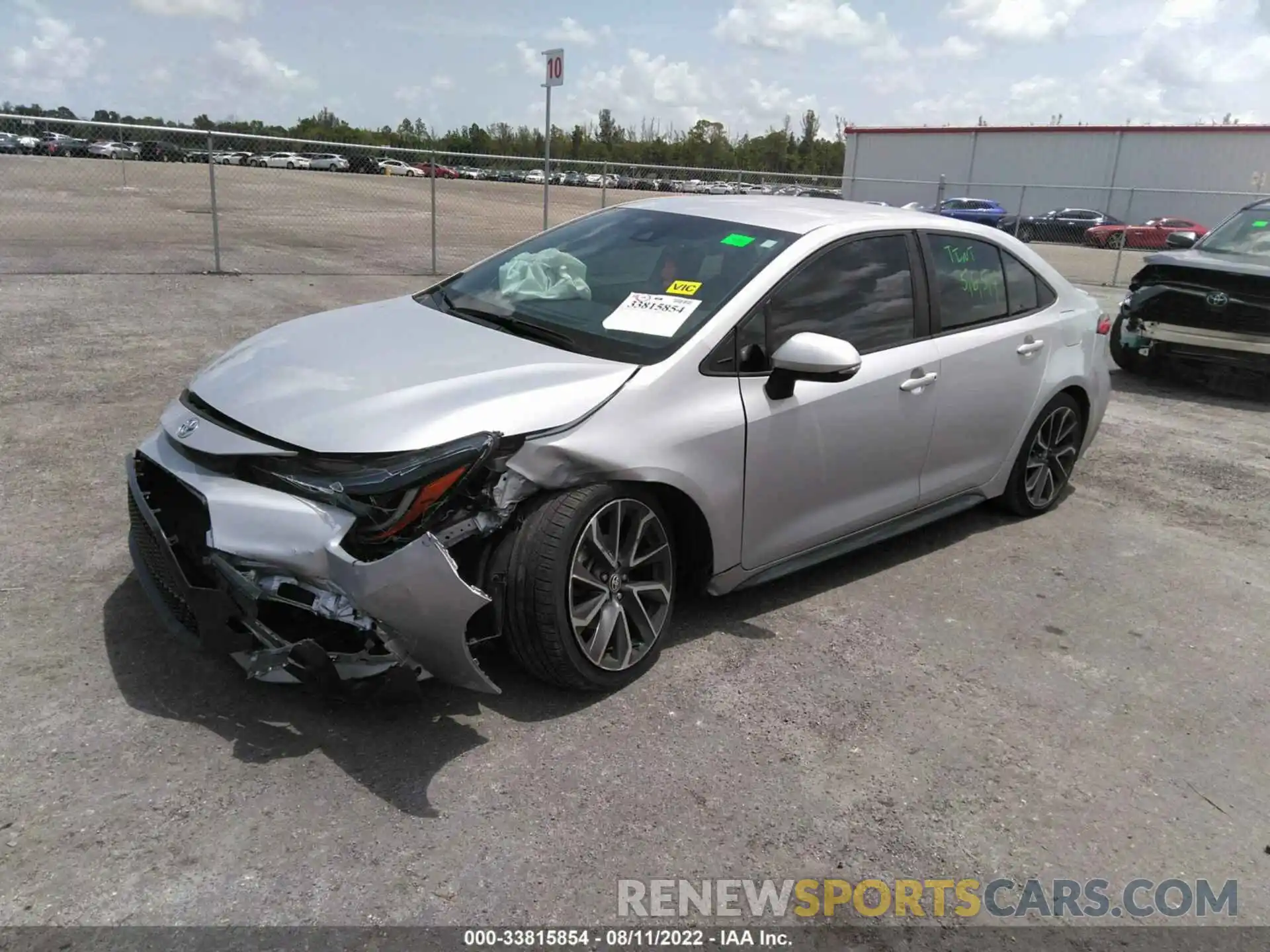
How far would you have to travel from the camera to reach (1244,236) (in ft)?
29.3

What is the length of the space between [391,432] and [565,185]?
1468 cm

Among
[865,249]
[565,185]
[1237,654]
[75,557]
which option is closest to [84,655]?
[75,557]

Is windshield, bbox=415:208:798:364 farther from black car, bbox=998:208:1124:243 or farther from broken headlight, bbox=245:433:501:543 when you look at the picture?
black car, bbox=998:208:1124:243

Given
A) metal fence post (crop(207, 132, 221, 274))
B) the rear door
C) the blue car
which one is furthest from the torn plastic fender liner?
the blue car

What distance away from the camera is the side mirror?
11.4 ft

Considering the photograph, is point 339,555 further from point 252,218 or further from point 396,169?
point 252,218

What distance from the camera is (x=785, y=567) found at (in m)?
3.93

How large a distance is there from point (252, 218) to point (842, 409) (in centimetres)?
1575

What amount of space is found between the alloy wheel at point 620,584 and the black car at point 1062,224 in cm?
2827

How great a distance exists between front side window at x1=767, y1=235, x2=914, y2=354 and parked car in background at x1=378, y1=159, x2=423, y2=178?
1125 centimetres

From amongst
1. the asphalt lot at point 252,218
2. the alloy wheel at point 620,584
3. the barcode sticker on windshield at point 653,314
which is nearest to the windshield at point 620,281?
the barcode sticker on windshield at point 653,314

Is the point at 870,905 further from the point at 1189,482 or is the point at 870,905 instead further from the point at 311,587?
the point at 1189,482

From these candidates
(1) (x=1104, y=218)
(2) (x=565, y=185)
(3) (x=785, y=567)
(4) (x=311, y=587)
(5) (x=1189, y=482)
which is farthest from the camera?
(1) (x=1104, y=218)

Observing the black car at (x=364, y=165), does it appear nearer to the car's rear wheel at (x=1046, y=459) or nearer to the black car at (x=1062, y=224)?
the car's rear wheel at (x=1046, y=459)
